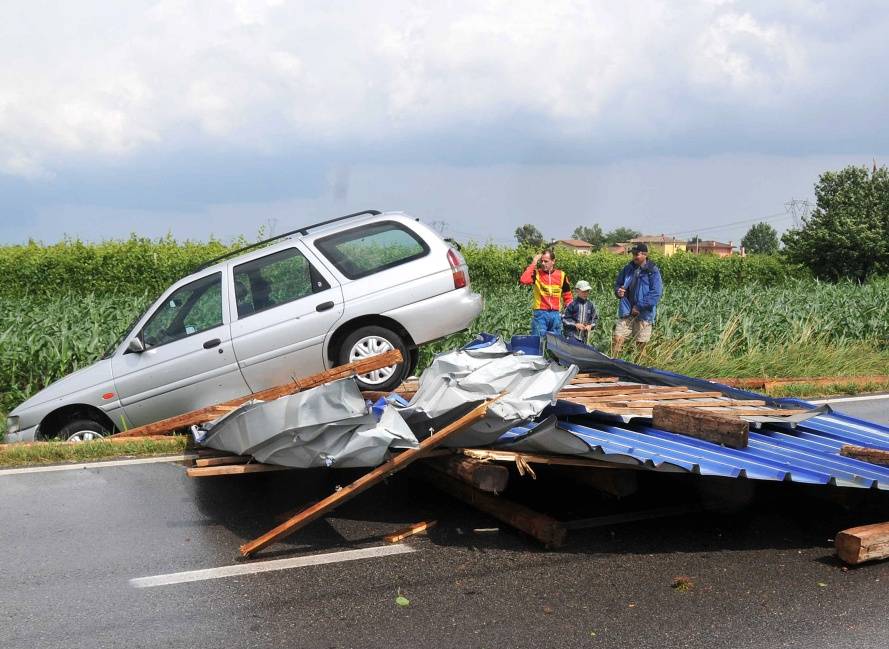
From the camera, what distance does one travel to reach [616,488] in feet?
17.8

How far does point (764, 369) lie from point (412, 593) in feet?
33.9

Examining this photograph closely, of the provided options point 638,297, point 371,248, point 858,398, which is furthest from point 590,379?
point 858,398

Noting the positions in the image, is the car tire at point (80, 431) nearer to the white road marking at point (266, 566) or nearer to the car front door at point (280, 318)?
the car front door at point (280, 318)

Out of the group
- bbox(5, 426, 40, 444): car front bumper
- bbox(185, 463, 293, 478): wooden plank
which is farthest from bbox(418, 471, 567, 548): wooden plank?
bbox(5, 426, 40, 444): car front bumper

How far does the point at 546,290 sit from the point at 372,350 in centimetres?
452

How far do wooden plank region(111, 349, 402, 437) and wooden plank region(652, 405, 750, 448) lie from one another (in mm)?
2148

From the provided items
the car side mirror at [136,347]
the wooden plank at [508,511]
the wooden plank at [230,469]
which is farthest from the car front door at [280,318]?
the wooden plank at [230,469]

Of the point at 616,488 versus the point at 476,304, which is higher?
the point at 476,304

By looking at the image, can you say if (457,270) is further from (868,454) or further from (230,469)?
(868,454)

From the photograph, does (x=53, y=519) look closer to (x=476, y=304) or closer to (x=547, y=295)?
(x=476, y=304)

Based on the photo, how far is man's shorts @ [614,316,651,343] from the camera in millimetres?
12898

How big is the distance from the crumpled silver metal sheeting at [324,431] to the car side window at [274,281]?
10.2 feet

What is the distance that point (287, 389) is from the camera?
7.20m

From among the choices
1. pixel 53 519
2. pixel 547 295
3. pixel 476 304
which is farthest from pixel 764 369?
pixel 53 519
